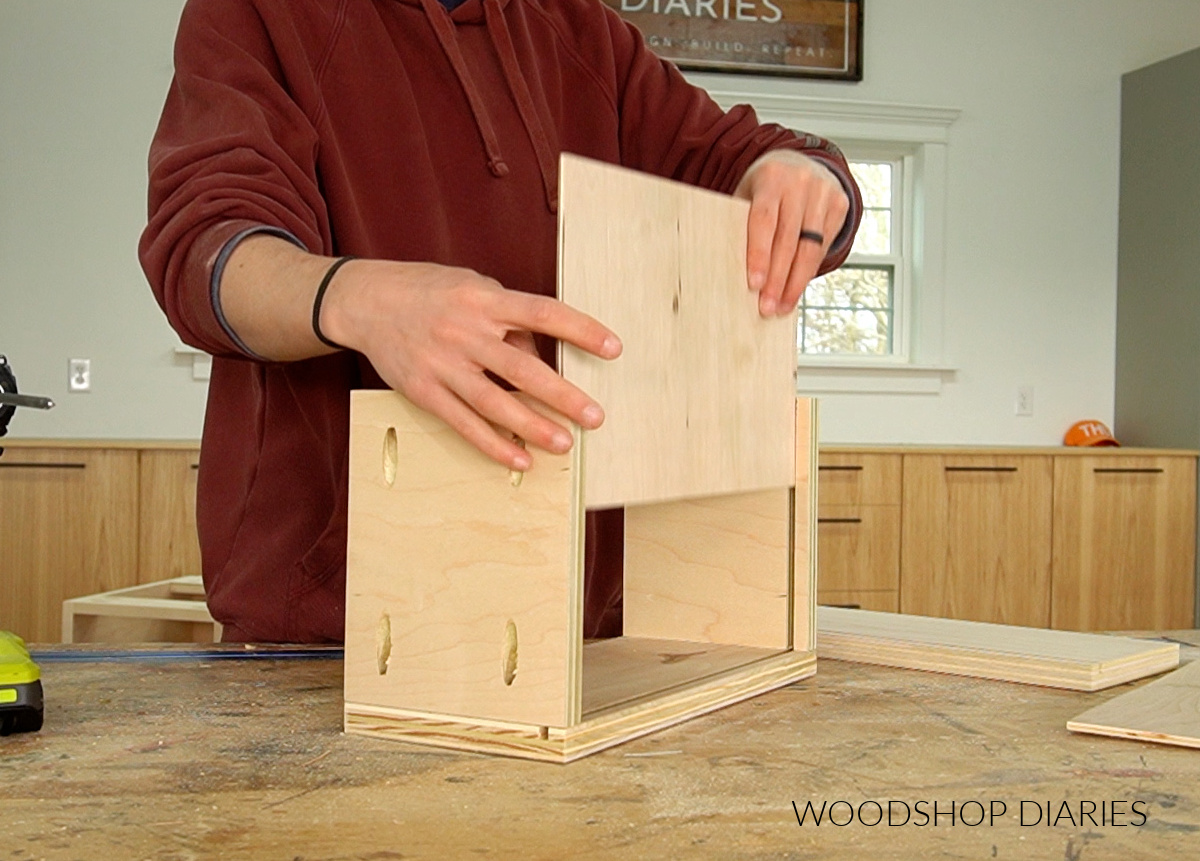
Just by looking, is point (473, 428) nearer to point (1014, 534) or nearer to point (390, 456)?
point (390, 456)

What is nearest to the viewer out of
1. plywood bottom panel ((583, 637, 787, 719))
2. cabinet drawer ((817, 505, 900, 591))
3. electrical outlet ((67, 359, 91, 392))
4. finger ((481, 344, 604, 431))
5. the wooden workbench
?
the wooden workbench

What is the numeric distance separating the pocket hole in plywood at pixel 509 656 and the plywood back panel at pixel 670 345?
97 millimetres

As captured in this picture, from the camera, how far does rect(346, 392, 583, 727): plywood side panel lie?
2.59ft

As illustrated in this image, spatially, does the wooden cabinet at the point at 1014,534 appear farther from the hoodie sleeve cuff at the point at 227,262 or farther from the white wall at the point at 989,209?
the hoodie sleeve cuff at the point at 227,262

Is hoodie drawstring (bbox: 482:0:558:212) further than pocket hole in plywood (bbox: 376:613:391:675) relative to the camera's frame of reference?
Yes

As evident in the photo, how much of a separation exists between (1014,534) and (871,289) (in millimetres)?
1131

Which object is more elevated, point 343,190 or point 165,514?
point 343,190

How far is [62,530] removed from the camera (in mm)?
3805

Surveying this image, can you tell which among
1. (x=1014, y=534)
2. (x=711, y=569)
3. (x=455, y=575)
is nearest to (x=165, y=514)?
(x=1014, y=534)

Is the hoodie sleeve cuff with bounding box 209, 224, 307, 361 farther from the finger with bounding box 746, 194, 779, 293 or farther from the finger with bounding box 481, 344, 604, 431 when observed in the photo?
the finger with bounding box 746, 194, 779, 293

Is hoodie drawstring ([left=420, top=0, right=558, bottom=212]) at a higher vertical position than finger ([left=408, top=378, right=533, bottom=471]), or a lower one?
higher

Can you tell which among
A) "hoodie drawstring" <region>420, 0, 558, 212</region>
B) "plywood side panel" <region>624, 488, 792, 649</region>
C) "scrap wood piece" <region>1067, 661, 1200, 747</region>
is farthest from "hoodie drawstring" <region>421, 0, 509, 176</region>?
"scrap wood piece" <region>1067, 661, 1200, 747</region>

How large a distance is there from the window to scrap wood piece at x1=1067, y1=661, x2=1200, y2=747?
388 centimetres

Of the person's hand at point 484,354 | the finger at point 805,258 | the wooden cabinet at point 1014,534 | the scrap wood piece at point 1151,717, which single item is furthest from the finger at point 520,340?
the wooden cabinet at point 1014,534
